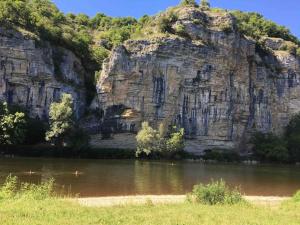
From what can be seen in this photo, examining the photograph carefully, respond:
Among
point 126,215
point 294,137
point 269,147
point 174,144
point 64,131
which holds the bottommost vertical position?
point 126,215

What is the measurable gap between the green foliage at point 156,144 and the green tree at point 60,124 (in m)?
12.3

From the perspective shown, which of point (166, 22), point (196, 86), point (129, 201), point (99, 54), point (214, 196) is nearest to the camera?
point (214, 196)

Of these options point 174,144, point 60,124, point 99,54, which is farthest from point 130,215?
point 99,54

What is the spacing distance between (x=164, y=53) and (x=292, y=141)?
32.4m

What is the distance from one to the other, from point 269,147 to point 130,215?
260 ft

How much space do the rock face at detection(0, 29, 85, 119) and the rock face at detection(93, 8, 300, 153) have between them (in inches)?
365

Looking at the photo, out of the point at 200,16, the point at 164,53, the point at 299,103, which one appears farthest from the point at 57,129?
the point at 299,103

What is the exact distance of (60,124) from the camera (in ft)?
243

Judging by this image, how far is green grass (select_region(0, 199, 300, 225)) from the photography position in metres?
13.2

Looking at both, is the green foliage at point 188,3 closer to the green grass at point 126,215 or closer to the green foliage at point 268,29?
the green foliage at point 268,29

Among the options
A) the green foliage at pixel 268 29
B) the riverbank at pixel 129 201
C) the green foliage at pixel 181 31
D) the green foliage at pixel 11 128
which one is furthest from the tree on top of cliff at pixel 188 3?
the riverbank at pixel 129 201

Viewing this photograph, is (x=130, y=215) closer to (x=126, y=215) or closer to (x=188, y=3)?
(x=126, y=215)

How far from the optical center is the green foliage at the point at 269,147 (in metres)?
88.2

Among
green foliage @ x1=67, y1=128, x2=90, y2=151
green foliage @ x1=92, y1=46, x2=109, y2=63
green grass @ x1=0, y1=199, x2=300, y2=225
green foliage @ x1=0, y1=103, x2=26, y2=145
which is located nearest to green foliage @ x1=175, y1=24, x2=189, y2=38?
green foliage @ x1=92, y1=46, x2=109, y2=63
